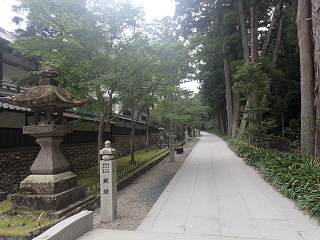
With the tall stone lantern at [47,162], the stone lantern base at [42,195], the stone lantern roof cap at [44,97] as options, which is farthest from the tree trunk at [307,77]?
the stone lantern base at [42,195]

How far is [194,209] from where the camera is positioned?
16.5 ft

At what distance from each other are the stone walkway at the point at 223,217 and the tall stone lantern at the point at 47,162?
160 centimetres

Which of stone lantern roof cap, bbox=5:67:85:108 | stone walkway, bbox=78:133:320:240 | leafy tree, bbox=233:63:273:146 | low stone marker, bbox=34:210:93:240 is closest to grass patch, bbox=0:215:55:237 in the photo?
low stone marker, bbox=34:210:93:240

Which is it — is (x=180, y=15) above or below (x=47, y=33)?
above

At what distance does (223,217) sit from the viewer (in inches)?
176

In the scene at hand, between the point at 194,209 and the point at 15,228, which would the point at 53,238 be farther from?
the point at 194,209

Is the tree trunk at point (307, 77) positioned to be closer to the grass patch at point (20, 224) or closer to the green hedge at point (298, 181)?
the green hedge at point (298, 181)

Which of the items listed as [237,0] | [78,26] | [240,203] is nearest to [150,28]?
[78,26]

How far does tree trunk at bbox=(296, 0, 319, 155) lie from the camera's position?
8547 mm

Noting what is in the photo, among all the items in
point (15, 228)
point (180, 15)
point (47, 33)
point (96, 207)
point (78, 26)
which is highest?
point (180, 15)

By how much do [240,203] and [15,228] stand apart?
516 centimetres

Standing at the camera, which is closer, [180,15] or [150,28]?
[150,28]

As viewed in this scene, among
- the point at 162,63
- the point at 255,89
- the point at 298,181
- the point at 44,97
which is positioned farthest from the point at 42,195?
the point at 255,89

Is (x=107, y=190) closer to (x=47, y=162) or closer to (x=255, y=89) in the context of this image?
(x=47, y=162)
